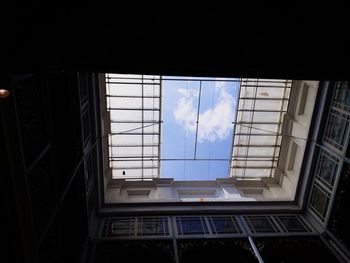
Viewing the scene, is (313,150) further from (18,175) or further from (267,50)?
(18,175)

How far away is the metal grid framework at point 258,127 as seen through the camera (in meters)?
14.2

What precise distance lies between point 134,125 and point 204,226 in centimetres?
571

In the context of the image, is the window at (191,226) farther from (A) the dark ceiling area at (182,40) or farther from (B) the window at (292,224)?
(A) the dark ceiling area at (182,40)

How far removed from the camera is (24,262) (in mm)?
5363

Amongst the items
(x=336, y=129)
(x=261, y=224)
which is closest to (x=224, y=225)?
(x=261, y=224)

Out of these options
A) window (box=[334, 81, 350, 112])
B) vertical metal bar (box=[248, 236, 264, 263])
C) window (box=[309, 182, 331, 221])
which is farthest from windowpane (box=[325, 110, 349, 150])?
vertical metal bar (box=[248, 236, 264, 263])

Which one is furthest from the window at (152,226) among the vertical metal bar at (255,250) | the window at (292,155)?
the window at (292,155)

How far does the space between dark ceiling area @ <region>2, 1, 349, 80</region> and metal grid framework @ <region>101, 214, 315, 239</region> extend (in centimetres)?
858

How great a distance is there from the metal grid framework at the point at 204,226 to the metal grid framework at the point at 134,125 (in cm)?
359

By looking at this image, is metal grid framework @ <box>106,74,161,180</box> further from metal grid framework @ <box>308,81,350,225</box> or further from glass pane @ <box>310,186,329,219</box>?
glass pane @ <box>310,186,329,219</box>

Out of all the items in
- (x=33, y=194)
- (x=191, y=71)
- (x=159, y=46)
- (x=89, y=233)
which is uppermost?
(x=159, y=46)

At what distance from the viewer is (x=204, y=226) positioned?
12141 mm

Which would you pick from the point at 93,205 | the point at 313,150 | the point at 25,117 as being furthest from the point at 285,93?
the point at 25,117

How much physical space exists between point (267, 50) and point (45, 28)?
311 centimetres
